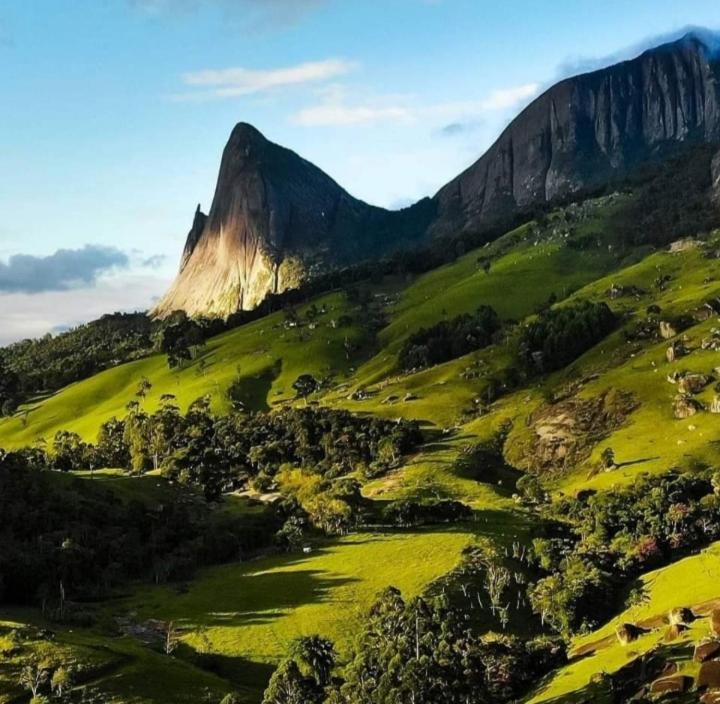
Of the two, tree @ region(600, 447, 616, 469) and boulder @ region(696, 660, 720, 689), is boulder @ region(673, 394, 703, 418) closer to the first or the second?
tree @ region(600, 447, 616, 469)

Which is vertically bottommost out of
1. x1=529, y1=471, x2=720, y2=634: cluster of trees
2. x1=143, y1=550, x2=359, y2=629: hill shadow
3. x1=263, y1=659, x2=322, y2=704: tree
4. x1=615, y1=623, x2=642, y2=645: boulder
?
x1=529, y1=471, x2=720, y2=634: cluster of trees

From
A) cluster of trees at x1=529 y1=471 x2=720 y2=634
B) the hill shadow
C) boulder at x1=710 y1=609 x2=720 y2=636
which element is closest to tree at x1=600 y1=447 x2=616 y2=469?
cluster of trees at x1=529 y1=471 x2=720 y2=634

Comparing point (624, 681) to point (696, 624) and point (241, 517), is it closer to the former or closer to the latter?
point (696, 624)

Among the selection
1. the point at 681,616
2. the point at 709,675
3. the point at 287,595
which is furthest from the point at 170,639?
the point at 709,675

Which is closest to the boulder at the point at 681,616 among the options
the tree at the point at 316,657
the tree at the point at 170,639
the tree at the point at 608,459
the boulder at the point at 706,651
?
the boulder at the point at 706,651

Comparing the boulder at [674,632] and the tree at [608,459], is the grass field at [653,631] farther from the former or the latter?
the tree at [608,459]

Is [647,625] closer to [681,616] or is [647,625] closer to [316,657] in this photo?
[681,616]
